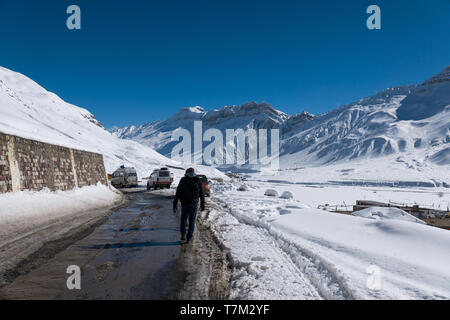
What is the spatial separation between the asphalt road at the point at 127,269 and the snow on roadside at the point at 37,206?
90.2 inches

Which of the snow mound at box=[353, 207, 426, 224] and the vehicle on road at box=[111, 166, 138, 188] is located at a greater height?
the vehicle on road at box=[111, 166, 138, 188]

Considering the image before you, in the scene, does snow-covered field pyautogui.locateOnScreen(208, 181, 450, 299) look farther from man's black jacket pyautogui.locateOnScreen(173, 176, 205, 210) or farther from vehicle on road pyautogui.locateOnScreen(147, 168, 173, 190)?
vehicle on road pyautogui.locateOnScreen(147, 168, 173, 190)

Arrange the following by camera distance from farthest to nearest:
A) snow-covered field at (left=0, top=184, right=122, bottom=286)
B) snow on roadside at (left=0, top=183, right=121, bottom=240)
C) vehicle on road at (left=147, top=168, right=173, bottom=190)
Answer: vehicle on road at (left=147, top=168, right=173, bottom=190) < snow on roadside at (left=0, top=183, right=121, bottom=240) < snow-covered field at (left=0, top=184, right=122, bottom=286)

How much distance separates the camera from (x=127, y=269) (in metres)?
4.98

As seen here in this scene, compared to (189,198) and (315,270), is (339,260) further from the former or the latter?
(189,198)

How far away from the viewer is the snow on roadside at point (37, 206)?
27.0ft

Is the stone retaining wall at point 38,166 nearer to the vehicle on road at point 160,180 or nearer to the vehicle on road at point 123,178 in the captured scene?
the vehicle on road at point 160,180

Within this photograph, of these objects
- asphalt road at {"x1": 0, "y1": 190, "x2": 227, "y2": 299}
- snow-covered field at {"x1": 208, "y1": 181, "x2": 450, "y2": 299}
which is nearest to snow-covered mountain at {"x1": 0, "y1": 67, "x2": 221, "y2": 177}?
snow-covered field at {"x1": 208, "y1": 181, "x2": 450, "y2": 299}

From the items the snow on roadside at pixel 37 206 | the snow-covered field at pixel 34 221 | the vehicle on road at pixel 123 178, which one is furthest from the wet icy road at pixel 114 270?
the vehicle on road at pixel 123 178

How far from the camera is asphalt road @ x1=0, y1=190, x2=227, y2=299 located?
3982mm

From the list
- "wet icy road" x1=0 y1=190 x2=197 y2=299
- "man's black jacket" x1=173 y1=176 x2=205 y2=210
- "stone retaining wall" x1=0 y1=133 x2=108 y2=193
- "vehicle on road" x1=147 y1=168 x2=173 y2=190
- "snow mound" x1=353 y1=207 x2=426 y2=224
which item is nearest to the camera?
"wet icy road" x1=0 y1=190 x2=197 y2=299

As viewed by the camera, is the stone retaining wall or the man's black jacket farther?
the stone retaining wall

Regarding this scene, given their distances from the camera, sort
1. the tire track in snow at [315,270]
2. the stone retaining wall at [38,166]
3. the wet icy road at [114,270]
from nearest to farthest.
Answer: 1. the wet icy road at [114,270]
2. the tire track in snow at [315,270]
3. the stone retaining wall at [38,166]
